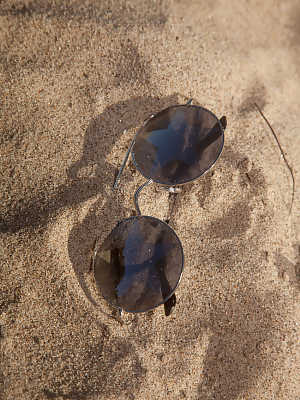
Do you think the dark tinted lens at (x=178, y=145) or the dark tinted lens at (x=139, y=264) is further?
the dark tinted lens at (x=178, y=145)

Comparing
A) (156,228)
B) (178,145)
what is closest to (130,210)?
(156,228)

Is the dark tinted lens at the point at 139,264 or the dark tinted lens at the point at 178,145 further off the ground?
the dark tinted lens at the point at 178,145

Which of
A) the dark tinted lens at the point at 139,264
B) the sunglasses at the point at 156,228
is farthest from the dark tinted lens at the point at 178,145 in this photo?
the dark tinted lens at the point at 139,264

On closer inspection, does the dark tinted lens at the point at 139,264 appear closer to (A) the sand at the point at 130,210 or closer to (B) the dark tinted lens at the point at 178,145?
(A) the sand at the point at 130,210

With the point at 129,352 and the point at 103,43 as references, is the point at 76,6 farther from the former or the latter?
the point at 129,352

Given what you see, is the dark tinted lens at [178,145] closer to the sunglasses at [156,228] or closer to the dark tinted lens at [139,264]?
the sunglasses at [156,228]

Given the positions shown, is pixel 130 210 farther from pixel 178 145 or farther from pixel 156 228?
pixel 178 145

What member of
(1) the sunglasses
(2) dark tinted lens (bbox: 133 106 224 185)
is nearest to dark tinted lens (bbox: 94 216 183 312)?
(1) the sunglasses

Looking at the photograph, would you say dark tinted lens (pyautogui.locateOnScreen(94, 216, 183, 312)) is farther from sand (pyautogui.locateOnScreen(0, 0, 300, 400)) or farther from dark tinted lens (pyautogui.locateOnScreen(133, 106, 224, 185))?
dark tinted lens (pyautogui.locateOnScreen(133, 106, 224, 185))

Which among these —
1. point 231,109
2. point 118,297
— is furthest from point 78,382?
point 231,109
